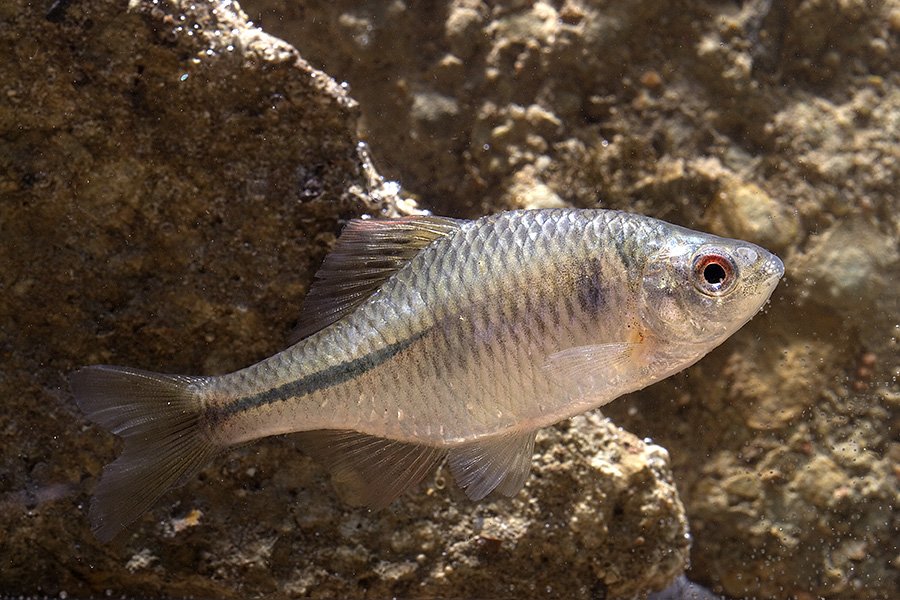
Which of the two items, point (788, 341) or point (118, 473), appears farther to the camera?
point (788, 341)

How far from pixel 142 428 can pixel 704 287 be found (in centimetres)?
152

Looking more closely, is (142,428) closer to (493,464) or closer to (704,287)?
(493,464)

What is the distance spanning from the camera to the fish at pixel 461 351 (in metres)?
1.90

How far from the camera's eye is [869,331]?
3.71 m

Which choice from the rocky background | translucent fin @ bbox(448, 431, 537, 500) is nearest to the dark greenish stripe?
translucent fin @ bbox(448, 431, 537, 500)

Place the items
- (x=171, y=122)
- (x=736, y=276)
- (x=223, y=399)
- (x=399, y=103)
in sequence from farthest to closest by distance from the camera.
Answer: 1. (x=399, y=103)
2. (x=171, y=122)
3. (x=223, y=399)
4. (x=736, y=276)

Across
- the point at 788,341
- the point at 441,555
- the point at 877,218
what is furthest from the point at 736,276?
the point at 877,218

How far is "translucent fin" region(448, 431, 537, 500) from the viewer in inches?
80.4

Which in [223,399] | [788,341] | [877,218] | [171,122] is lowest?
[788,341]

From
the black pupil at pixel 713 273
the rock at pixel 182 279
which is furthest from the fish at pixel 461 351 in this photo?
the rock at pixel 182 279

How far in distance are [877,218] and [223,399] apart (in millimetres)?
3305

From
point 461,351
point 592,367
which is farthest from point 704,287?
point 461,351

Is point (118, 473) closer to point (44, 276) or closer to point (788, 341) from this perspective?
point (44, 276)

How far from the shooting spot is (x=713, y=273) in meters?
1.90
